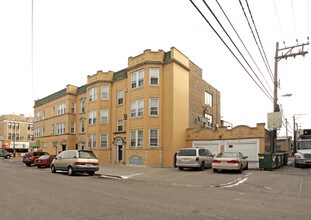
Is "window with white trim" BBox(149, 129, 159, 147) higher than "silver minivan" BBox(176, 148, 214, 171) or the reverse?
higher

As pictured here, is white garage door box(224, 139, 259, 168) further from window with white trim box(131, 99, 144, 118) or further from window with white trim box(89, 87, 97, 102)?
window with white trim box(89, 87, 97, 102)

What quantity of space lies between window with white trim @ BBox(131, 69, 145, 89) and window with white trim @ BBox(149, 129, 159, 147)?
4.51 m

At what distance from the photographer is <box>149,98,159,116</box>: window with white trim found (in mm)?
29703

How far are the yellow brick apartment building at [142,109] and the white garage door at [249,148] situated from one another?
4948mm

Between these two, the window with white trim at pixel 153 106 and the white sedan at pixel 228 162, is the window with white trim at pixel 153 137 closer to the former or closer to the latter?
the window with white trim at pixel 153 106

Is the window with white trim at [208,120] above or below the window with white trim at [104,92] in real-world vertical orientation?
below

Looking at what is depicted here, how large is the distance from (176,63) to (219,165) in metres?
11.7

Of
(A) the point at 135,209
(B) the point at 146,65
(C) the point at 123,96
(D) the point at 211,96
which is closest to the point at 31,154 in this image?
(C) the point at 123,96

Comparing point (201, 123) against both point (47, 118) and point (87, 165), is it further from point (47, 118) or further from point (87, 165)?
point (47, 118)

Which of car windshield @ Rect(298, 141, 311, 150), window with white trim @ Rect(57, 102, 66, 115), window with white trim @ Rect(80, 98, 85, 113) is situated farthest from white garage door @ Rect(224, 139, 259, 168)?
Result: window with white trim @ Rect(57, 102, 66, 115)

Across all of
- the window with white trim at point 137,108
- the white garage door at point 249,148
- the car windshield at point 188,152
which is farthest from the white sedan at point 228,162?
the window with white trim at point 137,108

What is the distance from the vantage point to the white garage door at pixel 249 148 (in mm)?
26672

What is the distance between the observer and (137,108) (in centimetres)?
3080

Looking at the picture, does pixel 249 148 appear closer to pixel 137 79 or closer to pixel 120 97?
pixel 137 79
